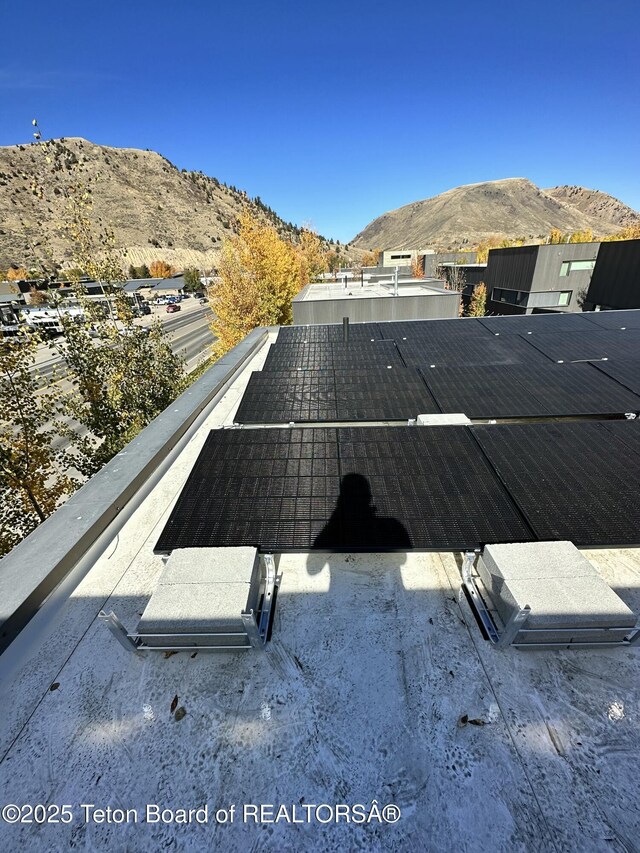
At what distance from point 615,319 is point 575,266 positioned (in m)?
22.9

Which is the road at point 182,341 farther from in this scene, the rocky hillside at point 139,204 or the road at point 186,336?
the rocky hillside at point 139,204

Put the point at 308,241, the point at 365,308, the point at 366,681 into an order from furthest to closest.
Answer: the point at 308,241
the point at 365,308
the point at 366,681

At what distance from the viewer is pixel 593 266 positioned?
3109cm

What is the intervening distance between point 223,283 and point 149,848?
29.1 m

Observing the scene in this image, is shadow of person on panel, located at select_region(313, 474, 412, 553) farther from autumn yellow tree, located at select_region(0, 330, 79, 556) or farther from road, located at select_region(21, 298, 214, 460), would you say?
road, located at select_region(21, 298, 214, 460)

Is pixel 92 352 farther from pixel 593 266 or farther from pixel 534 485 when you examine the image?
pixel 593 266

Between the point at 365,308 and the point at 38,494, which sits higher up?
the point at 365,308

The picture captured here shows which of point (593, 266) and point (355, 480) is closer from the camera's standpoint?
point (355, 480)

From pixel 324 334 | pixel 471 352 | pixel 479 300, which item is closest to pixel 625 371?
pixel 471 352

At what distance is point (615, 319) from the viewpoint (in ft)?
47.1

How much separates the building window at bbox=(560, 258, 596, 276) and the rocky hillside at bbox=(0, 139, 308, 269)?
91.2 meters

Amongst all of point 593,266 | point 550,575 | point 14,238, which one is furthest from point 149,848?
point 14,238

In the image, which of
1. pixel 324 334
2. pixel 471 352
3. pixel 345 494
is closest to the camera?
pixel 345 494

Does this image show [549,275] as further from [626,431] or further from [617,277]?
[626,431]
